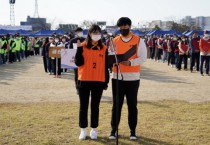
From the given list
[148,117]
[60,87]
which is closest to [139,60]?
[148,117]

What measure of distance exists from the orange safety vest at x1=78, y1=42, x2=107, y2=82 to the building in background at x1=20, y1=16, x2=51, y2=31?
99.7 m

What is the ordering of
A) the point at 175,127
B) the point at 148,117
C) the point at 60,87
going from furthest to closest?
the point at 60,87, the point at 148,117, the point at 175,127

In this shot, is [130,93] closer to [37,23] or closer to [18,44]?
[18,44]

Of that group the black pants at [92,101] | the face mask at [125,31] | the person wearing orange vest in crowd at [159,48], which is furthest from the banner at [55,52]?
the person wearing orange vest in crowd at [159,48]

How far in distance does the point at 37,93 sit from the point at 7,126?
444 centimetres

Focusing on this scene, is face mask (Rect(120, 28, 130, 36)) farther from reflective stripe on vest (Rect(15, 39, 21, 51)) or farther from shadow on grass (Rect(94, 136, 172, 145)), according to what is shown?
reflective stripe on vest (Rect(15, 39, 21, 51))

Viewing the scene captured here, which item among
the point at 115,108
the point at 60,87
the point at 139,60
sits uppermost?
the point at 139,60

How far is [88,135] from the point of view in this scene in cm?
675

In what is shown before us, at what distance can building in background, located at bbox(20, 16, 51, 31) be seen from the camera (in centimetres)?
10629

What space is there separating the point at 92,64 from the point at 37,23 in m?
108

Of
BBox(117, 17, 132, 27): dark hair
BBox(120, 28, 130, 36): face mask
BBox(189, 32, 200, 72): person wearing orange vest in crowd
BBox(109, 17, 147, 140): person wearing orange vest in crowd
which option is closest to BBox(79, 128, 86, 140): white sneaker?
BBox(109, 17, 147, 140): person wearing orange vest in crowd

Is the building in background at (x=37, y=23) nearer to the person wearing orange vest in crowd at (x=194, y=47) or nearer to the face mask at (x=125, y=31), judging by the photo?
the person wearing orange vest in crowd at (x=194, y=47)

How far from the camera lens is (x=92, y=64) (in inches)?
247

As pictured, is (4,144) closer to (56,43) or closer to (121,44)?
(121,44)
